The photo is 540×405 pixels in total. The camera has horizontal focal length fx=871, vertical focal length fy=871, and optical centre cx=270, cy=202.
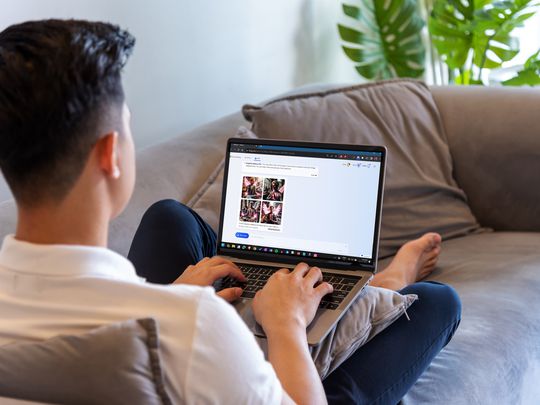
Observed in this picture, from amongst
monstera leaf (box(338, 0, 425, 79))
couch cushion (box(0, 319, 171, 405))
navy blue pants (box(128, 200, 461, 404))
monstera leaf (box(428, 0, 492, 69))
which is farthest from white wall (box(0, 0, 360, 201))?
couch cushion (box(0, 319, 171, 405))

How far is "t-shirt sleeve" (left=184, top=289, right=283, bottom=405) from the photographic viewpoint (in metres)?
0.97

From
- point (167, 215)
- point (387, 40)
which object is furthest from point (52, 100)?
point (387, 40)

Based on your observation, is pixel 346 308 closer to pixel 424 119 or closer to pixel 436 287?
pixel 436 287

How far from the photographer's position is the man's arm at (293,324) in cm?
117

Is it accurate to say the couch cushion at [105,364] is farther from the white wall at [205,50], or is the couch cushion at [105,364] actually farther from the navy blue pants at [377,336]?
the white wall at [205,50]

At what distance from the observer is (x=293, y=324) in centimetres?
126

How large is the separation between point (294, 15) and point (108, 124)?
2441 millimetres

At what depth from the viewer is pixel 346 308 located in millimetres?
1441

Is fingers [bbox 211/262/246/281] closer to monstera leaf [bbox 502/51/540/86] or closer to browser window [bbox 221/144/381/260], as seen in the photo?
browser window [bbox 221/144/381/260]

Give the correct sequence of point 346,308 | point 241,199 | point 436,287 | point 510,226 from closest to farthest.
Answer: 1. point 346,308
2. point 436,287
3. point 241,199
4. point 510,226

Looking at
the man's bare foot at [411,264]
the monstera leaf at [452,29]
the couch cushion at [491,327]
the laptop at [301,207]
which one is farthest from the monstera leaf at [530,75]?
the laptop at [301,207]

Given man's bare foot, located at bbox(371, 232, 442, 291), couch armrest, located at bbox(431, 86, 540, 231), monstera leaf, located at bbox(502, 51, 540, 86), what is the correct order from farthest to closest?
monstera leaf, located at bbox(502, 51, 540, 86), couch armrest, located at bbox(431, 86, 540, 231), man's bare foot, located at bbox(371, 232, 442, 291)

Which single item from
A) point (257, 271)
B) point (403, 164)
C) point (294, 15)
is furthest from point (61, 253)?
point (294, 15)

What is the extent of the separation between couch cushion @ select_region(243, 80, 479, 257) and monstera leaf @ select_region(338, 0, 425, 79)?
0.89 meters
